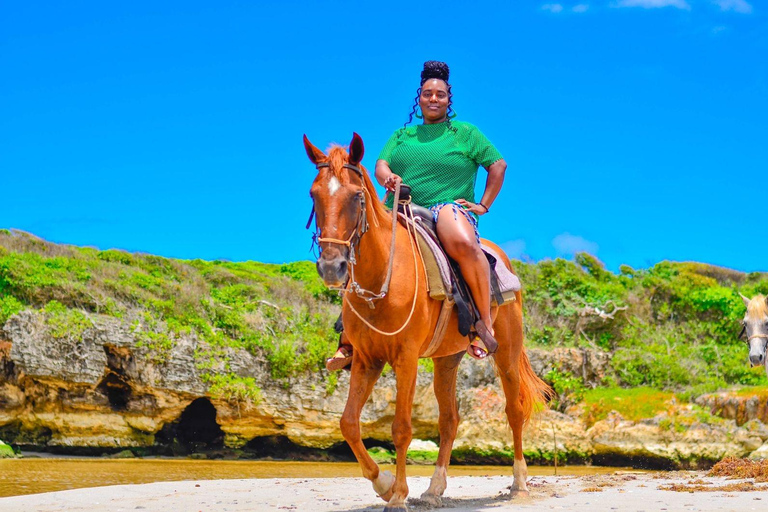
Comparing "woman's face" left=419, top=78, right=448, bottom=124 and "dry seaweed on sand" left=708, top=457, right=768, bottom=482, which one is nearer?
"woman's face" left=419, top=78, right=448, bottom=124

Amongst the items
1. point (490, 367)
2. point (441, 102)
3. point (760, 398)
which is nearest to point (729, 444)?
point (760, 398)

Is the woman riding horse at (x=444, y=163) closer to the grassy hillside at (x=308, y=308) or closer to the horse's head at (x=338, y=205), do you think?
the horse's head at (x=338, y=205)

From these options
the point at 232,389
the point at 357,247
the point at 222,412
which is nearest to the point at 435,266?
the point at 357,247

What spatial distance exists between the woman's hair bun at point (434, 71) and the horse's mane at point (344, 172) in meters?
1.77

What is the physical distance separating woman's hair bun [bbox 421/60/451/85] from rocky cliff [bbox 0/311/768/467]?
966cm

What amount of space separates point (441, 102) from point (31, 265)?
1439 centimetres

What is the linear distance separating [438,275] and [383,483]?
1.70 meters

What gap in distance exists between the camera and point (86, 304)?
1775 centimetres

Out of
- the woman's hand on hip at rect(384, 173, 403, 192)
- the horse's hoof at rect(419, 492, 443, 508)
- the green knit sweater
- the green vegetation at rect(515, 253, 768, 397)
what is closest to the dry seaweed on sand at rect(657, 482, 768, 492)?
the horse's hoof at rect(419, 492, 443, 508)

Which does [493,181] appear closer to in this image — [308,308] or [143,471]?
[143,471]

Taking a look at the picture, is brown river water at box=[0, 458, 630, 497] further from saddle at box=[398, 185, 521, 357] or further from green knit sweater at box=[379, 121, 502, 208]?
green knit sweater at box=[379, 121, 502, 208]

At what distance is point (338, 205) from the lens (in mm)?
5234

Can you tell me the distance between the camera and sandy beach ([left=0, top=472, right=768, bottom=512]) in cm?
637

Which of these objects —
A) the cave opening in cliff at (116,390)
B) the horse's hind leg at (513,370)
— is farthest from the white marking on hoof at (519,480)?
the cave opening in cliff at (116,390)
